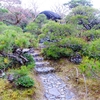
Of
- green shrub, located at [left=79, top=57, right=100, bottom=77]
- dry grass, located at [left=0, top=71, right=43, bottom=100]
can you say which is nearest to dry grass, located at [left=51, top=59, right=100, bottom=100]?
green shrub, located at [left=79, top=57, right=100, bottom=77]

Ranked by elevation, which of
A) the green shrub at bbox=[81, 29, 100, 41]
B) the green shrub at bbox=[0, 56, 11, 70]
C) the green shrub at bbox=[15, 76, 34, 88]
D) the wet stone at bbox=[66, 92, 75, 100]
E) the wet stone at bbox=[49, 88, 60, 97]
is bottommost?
the wet stone at bbox=[66, 92, 75, 100]

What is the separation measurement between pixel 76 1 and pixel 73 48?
7.03 meters

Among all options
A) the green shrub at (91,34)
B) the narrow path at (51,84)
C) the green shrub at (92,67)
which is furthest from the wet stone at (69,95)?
the green shrub at (91,34)

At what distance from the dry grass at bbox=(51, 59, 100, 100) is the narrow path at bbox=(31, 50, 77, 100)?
237 mm

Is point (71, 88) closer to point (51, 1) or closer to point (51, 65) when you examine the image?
point (51, 65)

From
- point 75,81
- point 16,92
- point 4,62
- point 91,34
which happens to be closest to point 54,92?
point 75,81

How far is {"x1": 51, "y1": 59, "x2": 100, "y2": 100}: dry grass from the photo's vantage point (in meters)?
5.57

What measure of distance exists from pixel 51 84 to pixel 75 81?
0.96 meters

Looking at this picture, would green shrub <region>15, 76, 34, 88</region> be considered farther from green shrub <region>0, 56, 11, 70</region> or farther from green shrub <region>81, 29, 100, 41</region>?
green shrub <region>81, 29, 100, 41</region>

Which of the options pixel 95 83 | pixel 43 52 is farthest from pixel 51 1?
pixel 95 83

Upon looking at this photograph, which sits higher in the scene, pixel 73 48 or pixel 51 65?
pixel 73 48

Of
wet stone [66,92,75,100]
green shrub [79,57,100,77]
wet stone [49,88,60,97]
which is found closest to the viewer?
green shrub [79,57,100,77]

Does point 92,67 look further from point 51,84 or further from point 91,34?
point 91,34

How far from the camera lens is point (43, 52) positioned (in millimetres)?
8961
